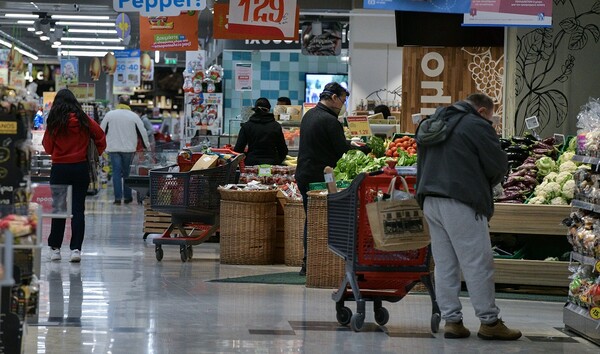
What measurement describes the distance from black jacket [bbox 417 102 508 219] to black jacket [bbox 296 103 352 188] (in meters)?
2.62

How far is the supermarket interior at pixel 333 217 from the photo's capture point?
6684mm

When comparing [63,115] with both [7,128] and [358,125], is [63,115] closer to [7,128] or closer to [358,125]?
[358,125]

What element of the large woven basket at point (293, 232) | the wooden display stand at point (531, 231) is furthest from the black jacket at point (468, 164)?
the large woven basket at point (293, 232)

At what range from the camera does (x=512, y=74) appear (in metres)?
12.1

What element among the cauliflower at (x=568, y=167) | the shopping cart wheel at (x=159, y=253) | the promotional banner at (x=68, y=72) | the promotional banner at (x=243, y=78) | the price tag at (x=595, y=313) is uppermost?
the promotional banner at (x=68, y=72)

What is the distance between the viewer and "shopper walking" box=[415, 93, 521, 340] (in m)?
6.94

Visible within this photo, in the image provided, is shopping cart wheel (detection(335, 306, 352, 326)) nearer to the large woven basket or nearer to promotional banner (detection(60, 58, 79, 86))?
the large woven basket

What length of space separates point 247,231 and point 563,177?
3.10 meters

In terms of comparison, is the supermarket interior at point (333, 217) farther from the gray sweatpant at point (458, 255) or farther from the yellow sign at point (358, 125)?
the gray sweatpant at point (458, 255)

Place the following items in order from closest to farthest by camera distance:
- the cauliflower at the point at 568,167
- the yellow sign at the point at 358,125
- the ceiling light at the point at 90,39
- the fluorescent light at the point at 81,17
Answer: the cauliflower at the point at 568,167 < the yellow sign at the point at 358,125 < the fluorescent light at the point at 81,17 < the ceiling light at the point at 90,39

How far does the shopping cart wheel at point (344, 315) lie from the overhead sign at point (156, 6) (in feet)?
22.2

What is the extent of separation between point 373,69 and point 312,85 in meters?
7.88

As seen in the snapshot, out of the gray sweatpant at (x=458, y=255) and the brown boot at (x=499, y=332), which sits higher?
the gray sweatpant at (x=458, y=255)

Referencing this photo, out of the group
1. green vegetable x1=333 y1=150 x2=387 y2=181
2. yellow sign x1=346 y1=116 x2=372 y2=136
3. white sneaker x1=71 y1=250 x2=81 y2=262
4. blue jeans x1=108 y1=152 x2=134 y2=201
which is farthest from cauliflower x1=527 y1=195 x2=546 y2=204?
blue jeans x1=108 y1=152 x2=134 y2=201
